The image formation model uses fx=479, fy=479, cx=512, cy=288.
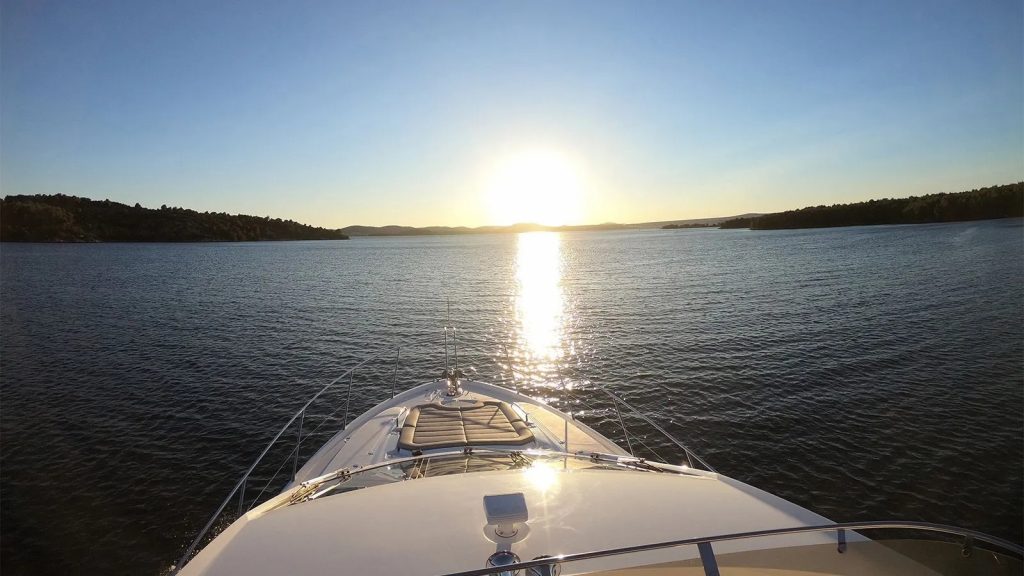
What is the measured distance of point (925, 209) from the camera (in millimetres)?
156500

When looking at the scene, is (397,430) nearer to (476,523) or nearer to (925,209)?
(476,523)

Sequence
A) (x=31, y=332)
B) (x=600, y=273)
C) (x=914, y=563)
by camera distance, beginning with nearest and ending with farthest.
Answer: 1. (x=914, y=563)
2. (x=31, y=332)
3. (x=600, y=273)

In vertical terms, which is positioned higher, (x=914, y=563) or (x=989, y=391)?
→ (x=914, y=563)

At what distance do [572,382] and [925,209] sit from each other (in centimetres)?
18881

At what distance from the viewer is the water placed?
14.4 meters

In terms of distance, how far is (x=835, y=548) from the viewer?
4.85m

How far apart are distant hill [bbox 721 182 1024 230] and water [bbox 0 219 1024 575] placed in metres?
129

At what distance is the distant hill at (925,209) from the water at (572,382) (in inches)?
5073

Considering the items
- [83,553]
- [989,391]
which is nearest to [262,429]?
[83,553]

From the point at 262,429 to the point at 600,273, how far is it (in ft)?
192

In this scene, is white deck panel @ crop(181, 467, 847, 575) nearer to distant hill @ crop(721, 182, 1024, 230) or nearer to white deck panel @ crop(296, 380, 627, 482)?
white deck panel @ crop(296, 380, 627, 482)

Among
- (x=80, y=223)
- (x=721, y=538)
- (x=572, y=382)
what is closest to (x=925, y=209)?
(x=572, y=382)

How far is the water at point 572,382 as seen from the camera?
1442 cm

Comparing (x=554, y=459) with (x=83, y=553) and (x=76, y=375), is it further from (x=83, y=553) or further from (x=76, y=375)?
(x=76, y=375)
